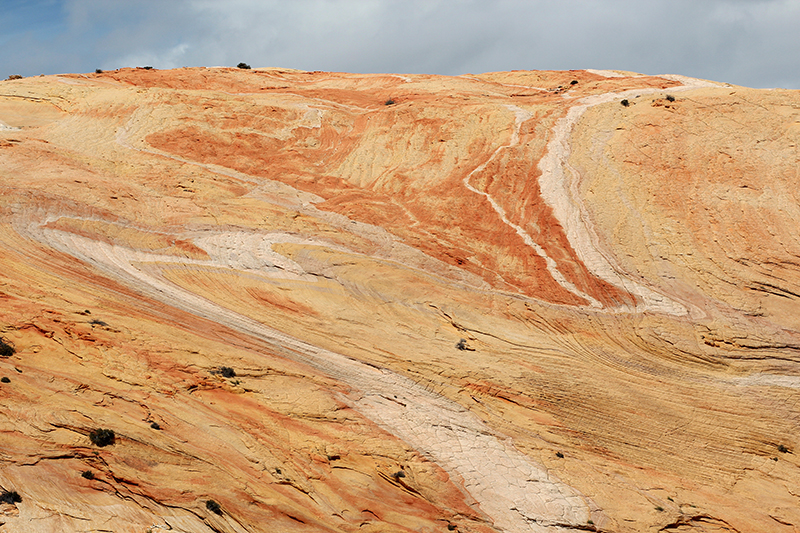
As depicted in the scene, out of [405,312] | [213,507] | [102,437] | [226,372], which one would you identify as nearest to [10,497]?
[102,437]

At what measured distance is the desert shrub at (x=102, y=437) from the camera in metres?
12.4

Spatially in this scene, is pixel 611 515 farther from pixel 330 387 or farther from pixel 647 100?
pixel 647 100

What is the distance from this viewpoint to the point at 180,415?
14438 mm

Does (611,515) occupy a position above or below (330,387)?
below

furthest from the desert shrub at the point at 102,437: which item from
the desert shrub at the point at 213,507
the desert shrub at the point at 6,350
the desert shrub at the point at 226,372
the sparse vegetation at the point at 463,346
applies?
the sparse vegetation at the point at 463,346

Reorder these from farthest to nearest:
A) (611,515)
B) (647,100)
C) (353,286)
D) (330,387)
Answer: (647,100) → (353,286) → (330,387) → (611,515)

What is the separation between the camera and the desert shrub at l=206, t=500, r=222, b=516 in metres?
12.1

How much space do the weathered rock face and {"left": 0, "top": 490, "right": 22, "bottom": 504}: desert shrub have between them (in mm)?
207

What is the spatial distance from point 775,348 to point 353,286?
1546 cm

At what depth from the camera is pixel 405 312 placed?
22609 millimetres

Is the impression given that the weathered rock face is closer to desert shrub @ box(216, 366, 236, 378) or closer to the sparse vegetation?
desert shrub @ box(216, 366, 236, 378)

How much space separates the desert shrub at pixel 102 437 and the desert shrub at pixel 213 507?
2.52m

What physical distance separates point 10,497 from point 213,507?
11.8 feet

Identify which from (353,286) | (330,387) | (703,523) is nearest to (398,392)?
(330,387)
